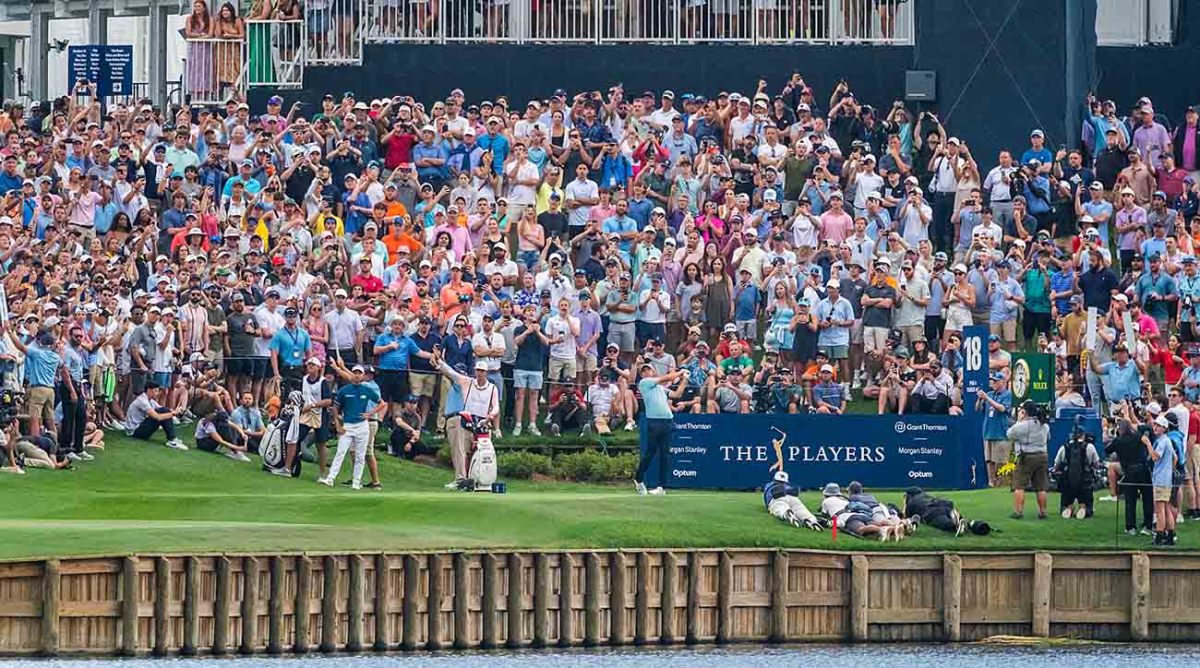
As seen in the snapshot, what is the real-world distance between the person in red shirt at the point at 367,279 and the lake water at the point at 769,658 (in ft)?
32.7

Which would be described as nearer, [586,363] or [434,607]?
[434,607]

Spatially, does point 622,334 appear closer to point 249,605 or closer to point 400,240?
point 400,240

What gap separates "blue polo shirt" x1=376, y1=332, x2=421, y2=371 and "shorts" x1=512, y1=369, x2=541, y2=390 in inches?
62.8

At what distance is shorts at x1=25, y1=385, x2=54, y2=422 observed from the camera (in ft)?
119

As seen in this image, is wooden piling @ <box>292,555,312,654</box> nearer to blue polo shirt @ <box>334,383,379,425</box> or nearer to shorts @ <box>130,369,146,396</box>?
blue polo shirt @ <box>334,383,379,425</box>

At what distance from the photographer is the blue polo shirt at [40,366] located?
119 ft

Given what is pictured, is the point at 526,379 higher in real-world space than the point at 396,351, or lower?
lower

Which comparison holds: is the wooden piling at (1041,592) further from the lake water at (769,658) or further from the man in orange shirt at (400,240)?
the man in orange shirt at (400,240)

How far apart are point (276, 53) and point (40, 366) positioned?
16357 mm

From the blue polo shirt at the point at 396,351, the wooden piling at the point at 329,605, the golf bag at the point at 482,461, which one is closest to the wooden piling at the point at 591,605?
the wooden piling at the point at 329,605

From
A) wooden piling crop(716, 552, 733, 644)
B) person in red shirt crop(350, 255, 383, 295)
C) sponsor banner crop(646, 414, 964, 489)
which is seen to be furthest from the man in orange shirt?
wooden piling crop(716, 552, 733, 644)

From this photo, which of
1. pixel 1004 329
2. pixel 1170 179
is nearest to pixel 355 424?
pixel 1004 329

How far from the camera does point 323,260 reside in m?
42.4

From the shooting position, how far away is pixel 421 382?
40938 millimetres
